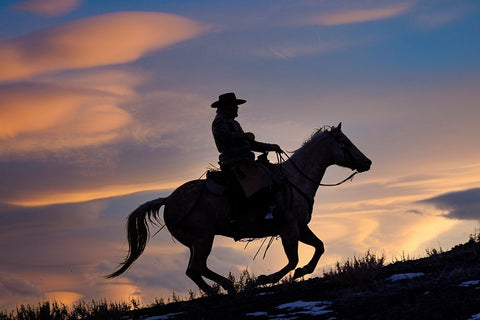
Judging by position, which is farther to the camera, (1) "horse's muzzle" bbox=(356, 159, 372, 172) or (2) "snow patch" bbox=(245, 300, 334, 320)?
(1) "horse's muzzle" bbox=(356, 159, 372, 172)

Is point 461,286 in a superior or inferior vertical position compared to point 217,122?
inferior

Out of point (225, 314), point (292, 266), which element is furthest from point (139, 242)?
point (225, 314)

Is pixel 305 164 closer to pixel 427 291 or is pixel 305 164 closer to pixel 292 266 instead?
pixel 292 266

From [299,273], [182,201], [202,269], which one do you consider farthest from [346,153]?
[202,269]

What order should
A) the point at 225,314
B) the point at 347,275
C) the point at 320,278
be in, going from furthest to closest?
the point at 320,278, the point at 347,275, the point at 225,314

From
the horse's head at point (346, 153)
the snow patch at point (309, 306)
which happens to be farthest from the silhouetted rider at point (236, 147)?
the snow patch at point (309, 306)

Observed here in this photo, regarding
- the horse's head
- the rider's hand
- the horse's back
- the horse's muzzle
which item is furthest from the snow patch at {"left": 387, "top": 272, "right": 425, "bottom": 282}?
the horse's back

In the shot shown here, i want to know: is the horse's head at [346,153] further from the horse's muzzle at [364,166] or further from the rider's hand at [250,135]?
the rider's hand at [250,135]

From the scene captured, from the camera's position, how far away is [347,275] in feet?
38.1

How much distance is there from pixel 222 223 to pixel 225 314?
3039 mm

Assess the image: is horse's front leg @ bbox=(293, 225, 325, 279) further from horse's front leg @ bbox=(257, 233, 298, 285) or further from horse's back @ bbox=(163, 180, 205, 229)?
horse's back @ bbox=(163, 180, 205, 229)

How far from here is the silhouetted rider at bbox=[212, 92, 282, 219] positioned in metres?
13.6

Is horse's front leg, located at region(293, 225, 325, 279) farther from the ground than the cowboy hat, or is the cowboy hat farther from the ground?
the cowboy hat

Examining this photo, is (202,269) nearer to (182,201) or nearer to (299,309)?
(182,201)
